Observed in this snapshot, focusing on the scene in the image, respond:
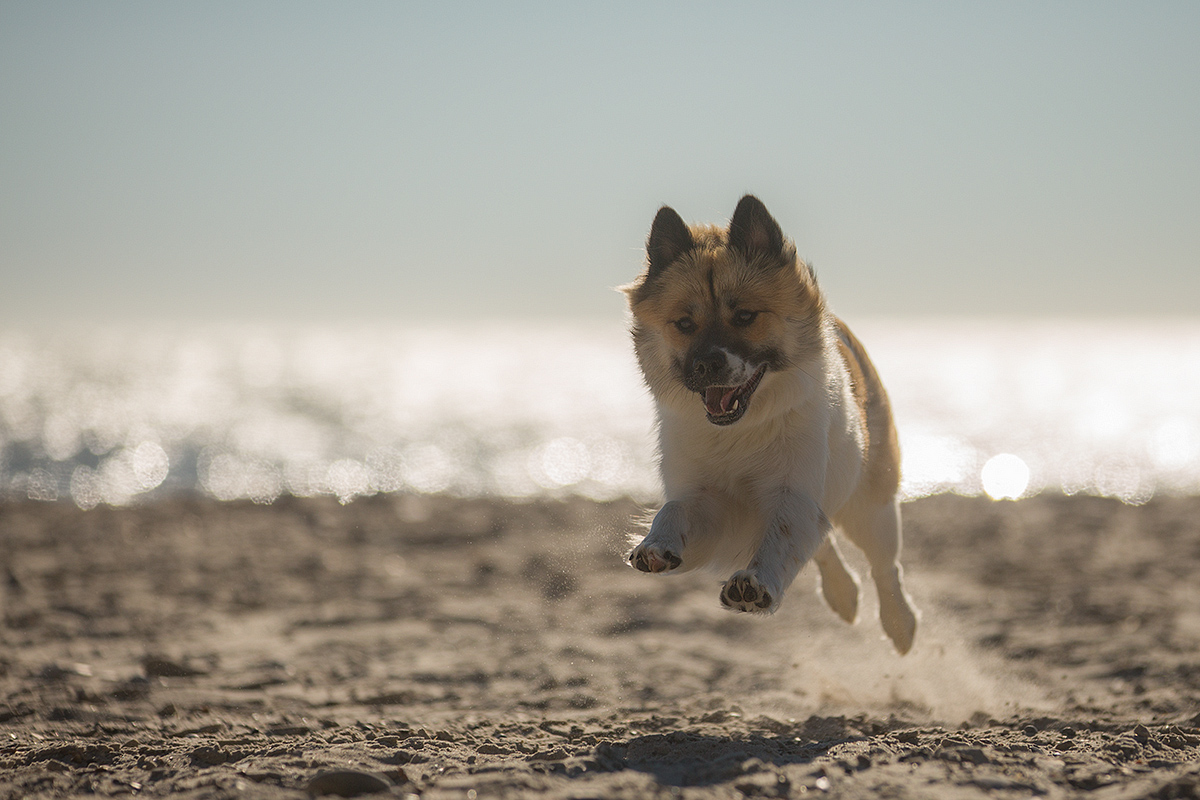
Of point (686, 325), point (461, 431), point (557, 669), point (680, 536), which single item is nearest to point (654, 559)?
point (680, 536)

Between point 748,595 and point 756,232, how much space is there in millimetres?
1863

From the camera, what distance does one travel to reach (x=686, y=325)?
438 cm

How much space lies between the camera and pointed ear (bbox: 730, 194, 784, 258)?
4.50 metres

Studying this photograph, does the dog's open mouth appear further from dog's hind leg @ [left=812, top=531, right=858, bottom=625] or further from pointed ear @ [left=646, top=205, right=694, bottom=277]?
dog's hind leg @ [left=812, top=531, right=858, bottom=625]

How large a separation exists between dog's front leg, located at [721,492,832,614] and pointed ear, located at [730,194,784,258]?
1.21m

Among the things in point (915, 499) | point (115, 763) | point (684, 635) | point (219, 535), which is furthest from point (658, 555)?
point (915, 499)

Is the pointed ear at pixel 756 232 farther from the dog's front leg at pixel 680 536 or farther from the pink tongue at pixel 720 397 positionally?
the dog's front leg at pixel 680 536

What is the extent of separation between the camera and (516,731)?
173 inches

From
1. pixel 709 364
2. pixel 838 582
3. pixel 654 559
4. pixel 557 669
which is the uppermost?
pixel 709 364

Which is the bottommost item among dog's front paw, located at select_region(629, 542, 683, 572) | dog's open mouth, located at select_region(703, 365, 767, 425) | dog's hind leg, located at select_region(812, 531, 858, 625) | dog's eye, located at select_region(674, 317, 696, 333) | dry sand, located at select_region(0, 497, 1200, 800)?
dry sand, located at select_region(0, 497, 1200, 800)

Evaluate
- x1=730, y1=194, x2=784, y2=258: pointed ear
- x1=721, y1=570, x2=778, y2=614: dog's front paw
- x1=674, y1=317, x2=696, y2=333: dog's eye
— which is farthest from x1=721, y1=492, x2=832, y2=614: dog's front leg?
x1=730, y1=194, x2=784, y2=258: pointed ear

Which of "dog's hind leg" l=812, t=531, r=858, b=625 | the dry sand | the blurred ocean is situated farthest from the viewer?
the blurred ocean

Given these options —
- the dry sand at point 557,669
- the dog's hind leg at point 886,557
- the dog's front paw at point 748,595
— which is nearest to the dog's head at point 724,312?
the dog's front paw at point 748,595

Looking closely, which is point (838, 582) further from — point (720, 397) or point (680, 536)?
point (720, 397)
